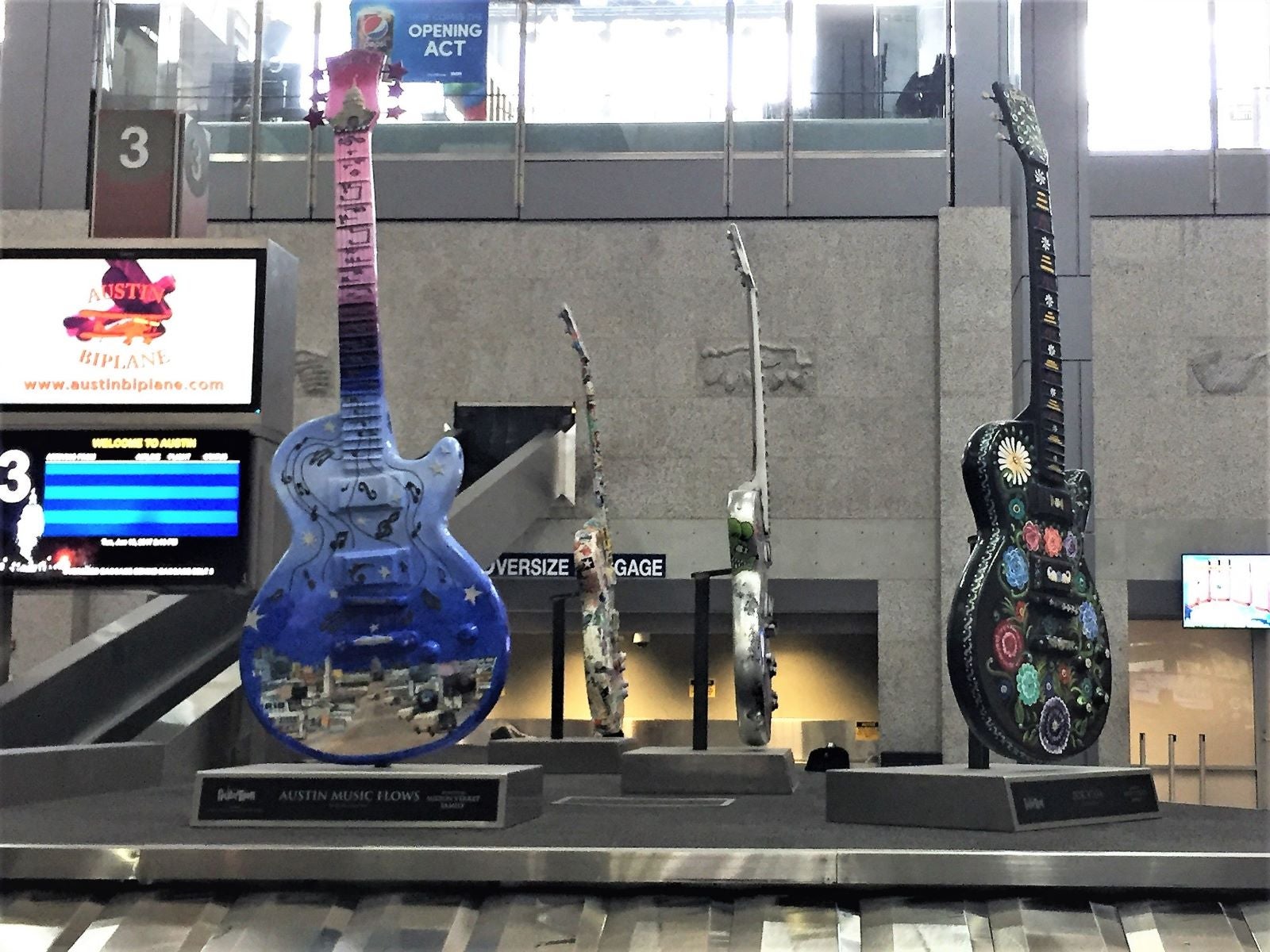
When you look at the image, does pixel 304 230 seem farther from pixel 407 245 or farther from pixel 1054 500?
pixel 1054 500

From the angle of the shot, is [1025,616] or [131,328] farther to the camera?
[131,328]

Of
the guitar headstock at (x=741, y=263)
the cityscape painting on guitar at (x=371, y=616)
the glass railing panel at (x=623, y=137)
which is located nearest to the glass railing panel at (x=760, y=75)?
the glass railing panel at (x=623, y=137)

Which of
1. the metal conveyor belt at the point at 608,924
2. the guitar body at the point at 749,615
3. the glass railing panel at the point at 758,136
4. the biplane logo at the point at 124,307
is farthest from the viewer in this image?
the glass railing panel at the point at 758,136

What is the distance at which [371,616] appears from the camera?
5.00m

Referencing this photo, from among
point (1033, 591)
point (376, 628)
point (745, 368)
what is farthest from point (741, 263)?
point (745, 368)

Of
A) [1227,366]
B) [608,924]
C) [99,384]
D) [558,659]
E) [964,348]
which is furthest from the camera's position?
[964,348]

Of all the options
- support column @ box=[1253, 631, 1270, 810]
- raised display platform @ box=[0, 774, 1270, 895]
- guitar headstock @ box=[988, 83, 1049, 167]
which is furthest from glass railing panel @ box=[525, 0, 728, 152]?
raised display platform @ box=[0, 774, 1270, 895]

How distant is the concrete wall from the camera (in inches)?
472

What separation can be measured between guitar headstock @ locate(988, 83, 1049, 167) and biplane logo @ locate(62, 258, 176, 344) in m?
3.65

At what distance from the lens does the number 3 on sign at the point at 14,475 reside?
664 cm

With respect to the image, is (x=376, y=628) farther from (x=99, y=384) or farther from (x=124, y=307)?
(x=124, y=307)

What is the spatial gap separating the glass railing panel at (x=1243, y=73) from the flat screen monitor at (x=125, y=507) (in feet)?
30.0

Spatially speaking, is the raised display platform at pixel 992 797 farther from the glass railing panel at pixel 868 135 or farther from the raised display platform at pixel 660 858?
the glass railing panel at pixel 868 135

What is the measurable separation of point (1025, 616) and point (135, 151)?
4.93m
